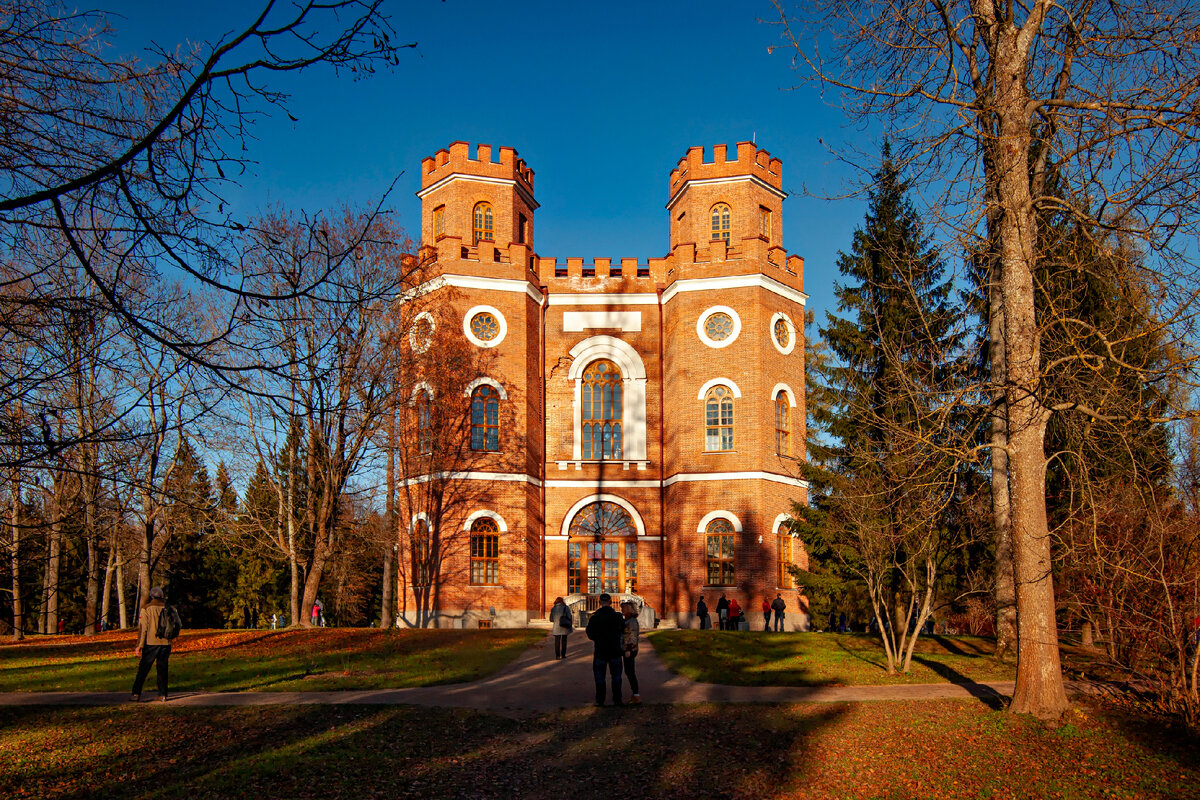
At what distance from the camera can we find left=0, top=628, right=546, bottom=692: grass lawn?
1377 centimetres

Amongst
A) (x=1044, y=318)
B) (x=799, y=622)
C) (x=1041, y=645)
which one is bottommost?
(x=799, y=622)

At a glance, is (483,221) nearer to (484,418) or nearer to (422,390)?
(484,418)

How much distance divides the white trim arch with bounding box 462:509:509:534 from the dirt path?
11549 millimetres

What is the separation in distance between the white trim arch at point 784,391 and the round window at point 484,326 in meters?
8.42

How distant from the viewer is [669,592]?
2719cm

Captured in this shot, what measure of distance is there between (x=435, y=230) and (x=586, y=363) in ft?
21.4

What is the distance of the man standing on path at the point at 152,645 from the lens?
11.6 meters

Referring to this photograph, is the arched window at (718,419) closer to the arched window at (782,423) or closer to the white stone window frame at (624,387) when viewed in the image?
the arched window at (782,423)

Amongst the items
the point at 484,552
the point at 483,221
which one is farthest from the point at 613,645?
the point at 483,221

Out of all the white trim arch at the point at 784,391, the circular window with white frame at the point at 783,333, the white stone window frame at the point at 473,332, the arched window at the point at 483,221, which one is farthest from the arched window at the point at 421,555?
the circular window with white frame at the point at 783,333

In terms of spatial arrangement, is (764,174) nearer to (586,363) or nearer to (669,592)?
(586,363)

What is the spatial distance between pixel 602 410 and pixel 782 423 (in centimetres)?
558

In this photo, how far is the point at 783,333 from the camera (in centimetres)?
2833

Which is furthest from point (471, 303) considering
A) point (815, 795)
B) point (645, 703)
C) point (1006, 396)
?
point (815, 795)
